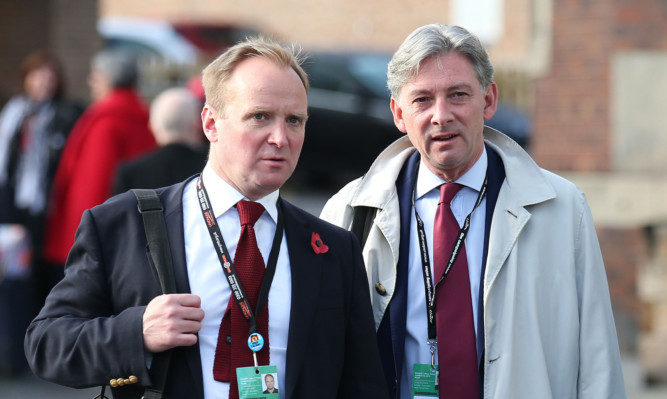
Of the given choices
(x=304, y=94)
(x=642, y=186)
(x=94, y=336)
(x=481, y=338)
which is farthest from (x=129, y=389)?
(x=642, y=186)

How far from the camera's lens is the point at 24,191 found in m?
8.09

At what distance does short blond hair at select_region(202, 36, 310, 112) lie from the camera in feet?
10.4

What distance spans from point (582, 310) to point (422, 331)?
536 millimetres

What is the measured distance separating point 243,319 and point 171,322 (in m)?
0.23

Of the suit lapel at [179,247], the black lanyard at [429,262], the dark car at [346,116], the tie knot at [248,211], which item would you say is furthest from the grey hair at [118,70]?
the dark car at [346,116]

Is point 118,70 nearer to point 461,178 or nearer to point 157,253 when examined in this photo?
point 461,178

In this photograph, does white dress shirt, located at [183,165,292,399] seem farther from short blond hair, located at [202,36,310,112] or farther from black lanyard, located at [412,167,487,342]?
black lanyard, located at [412,167,487,342]

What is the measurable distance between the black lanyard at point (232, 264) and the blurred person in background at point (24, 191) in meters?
5.07

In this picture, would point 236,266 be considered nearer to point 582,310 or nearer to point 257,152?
point 257,152

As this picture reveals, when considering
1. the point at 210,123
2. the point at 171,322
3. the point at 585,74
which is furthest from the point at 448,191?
the point at 585,74

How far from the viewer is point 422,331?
362cm

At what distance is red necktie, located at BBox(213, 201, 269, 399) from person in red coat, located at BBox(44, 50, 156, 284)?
444 centimetres

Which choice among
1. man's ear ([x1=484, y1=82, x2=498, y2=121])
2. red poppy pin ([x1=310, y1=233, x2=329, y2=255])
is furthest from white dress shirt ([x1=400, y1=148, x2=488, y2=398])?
red poppy pin ([x1=310, y1=233, x2=329, y2=255])

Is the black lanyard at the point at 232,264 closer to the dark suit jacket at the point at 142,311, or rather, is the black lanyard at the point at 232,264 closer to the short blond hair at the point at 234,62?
the dark suit jacket at the point at 142,311
